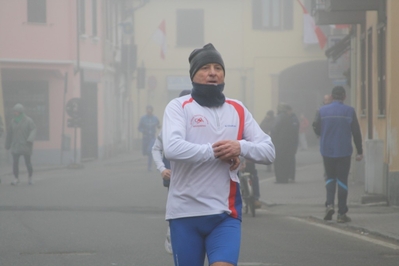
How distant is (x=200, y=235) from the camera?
5172 mm

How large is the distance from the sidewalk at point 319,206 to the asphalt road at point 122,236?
1.24 feet

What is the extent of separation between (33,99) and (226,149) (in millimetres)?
27392

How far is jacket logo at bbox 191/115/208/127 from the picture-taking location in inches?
205

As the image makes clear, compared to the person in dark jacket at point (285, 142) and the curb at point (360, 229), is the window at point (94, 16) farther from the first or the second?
the curb at point (360, 229)

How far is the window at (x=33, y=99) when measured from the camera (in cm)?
3155

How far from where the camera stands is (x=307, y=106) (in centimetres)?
4641

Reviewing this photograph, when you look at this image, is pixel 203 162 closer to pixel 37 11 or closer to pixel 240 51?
pixel 37 11

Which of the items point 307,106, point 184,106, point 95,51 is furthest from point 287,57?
point 184,106

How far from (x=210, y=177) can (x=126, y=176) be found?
18.9 metres

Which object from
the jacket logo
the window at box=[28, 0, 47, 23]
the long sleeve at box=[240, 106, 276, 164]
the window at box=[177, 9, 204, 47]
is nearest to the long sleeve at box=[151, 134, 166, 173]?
the long sleeve at box=[240, 106, 276, 164]

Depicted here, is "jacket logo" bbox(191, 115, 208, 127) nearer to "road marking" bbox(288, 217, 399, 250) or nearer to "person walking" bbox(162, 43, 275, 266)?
"person walking" bbox(162, 43, 275, 266)

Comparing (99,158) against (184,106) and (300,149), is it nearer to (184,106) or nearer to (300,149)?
(300,149)

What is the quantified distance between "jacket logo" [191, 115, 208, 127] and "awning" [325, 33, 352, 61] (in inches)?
692

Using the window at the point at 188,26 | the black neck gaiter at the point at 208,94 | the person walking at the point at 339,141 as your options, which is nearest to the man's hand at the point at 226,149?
the black neck gaiter at the point at 208,94
